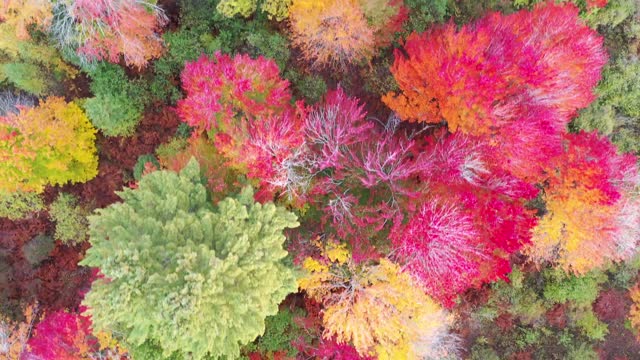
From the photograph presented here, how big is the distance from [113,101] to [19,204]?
646cm

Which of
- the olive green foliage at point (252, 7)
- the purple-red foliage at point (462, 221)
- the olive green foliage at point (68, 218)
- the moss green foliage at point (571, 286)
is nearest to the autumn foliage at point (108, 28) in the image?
the olive green foliage at point (252, 7)

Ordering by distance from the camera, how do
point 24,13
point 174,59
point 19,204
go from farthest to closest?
point 19,204 < point 174,59 < point 24,13

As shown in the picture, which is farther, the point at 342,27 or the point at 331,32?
the point at 331,32

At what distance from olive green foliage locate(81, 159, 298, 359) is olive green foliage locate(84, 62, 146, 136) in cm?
523

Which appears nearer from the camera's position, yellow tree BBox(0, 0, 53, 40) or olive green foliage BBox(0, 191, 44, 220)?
yellow tree BBox(0, 0, 53, 40)

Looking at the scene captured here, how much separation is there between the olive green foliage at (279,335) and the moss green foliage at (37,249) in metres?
10.3

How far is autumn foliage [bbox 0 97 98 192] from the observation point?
1627 centimetres

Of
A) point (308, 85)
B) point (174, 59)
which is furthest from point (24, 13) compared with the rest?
point (308, 85)

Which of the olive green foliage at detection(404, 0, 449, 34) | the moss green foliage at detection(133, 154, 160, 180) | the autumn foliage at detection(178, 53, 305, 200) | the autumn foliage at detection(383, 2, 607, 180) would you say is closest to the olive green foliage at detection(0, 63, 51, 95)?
the moss green foliage at detection(133, 154, 160, 180)

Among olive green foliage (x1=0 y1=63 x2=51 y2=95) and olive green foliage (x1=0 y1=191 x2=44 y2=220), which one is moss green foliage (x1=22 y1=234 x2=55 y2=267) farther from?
olive green foliage (x1=0 y1=63 x2=51 y2=95)

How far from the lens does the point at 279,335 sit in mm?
18812

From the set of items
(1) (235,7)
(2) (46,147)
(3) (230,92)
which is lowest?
(2) (46,147)

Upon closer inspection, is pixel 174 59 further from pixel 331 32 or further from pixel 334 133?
pixel 334 133

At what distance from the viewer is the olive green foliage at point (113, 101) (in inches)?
708
